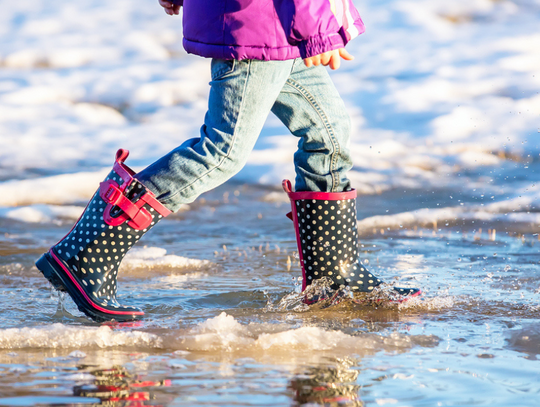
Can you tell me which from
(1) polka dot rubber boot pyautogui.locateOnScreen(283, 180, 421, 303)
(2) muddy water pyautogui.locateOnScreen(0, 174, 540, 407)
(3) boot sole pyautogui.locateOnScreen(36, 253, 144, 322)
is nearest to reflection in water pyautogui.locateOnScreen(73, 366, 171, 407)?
(2) muddy water pyautogui.locateOnScreen(0, 174, 540, 407)

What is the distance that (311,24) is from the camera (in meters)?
1.77

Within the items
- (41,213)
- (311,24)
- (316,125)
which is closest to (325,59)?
(311,24)

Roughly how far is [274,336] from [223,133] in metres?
0.56

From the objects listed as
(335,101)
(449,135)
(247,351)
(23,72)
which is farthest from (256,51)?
(23,72)

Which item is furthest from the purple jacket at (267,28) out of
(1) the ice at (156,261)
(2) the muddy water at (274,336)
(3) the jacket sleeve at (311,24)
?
(1) the ice at (156,261)

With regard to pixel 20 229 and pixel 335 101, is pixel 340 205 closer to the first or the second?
pixel 335 101

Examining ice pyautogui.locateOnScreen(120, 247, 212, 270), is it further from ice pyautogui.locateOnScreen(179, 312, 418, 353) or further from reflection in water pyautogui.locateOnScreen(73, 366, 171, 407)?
reflection in water pyautogui.locateOnScreen(73, 366, 171, 407)

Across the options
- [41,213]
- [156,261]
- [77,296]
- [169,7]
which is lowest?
[77,296]

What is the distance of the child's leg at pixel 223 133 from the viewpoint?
188 centimetres

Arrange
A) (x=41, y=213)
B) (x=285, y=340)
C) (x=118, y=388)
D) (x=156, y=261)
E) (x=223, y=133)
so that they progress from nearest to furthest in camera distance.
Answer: (x=118, y=388) → (x=285, y=340) → (x=223, y=133) → (x=156, y=261) → (x=41, y=213)

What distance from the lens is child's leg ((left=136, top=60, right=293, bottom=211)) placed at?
6.18 ft

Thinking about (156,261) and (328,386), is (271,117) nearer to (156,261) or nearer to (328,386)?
(156,261)

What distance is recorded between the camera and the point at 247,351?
5.66ft

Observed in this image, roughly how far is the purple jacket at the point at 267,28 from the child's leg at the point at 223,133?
0.05 m
